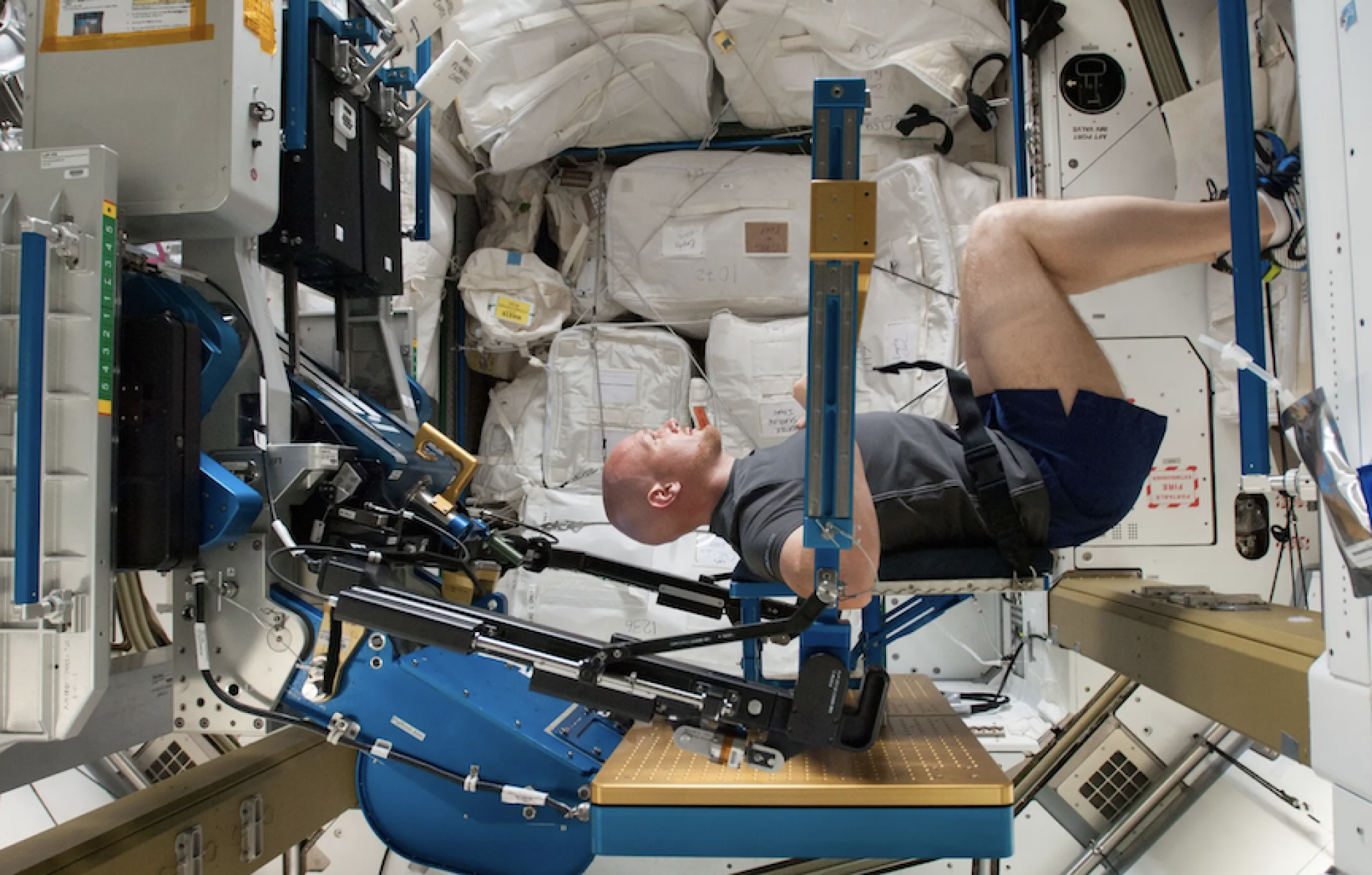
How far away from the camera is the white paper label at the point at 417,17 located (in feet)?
8.96

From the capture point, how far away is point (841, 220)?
4.81 feet

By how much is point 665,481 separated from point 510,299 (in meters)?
2.15

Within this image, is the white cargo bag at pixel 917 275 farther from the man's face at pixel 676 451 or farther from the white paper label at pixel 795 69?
the man's face at pixel 676 451

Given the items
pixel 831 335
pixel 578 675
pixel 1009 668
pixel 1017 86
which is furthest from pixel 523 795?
pixel 1017 86

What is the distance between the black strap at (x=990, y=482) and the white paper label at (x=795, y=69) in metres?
2.61

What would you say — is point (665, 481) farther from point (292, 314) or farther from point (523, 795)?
point (292, 314)

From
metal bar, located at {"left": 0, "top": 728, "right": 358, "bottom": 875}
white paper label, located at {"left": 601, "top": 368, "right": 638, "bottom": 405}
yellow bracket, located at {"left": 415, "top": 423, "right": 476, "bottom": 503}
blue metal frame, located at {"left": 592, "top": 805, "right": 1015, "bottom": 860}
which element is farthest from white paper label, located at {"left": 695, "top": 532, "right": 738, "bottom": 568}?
blue metal frame, located at {"left": 592, "top": 805, "right": 1015, "bottom": 860}

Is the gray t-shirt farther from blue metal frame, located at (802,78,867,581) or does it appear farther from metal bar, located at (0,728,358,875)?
metal bar, located at (0,728,358,875)

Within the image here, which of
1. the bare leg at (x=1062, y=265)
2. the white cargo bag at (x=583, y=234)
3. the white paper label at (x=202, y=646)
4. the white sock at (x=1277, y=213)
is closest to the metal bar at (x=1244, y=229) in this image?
the bare leg at (x=1062, y=265)

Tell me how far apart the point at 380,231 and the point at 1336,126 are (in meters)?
2.63

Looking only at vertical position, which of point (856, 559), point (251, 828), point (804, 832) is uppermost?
point (856, 559)

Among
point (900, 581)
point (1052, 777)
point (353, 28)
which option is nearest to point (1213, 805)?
point (1052, 777)

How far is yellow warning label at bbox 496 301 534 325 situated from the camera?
14.3 ft

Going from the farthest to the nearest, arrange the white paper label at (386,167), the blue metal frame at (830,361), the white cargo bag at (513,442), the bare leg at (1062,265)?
1. the white cargo bag at (513,442)
2. the white paper label at (386,167)
3. the bare leg at (1062,265)
4. the blue metal frame at (830,361)
